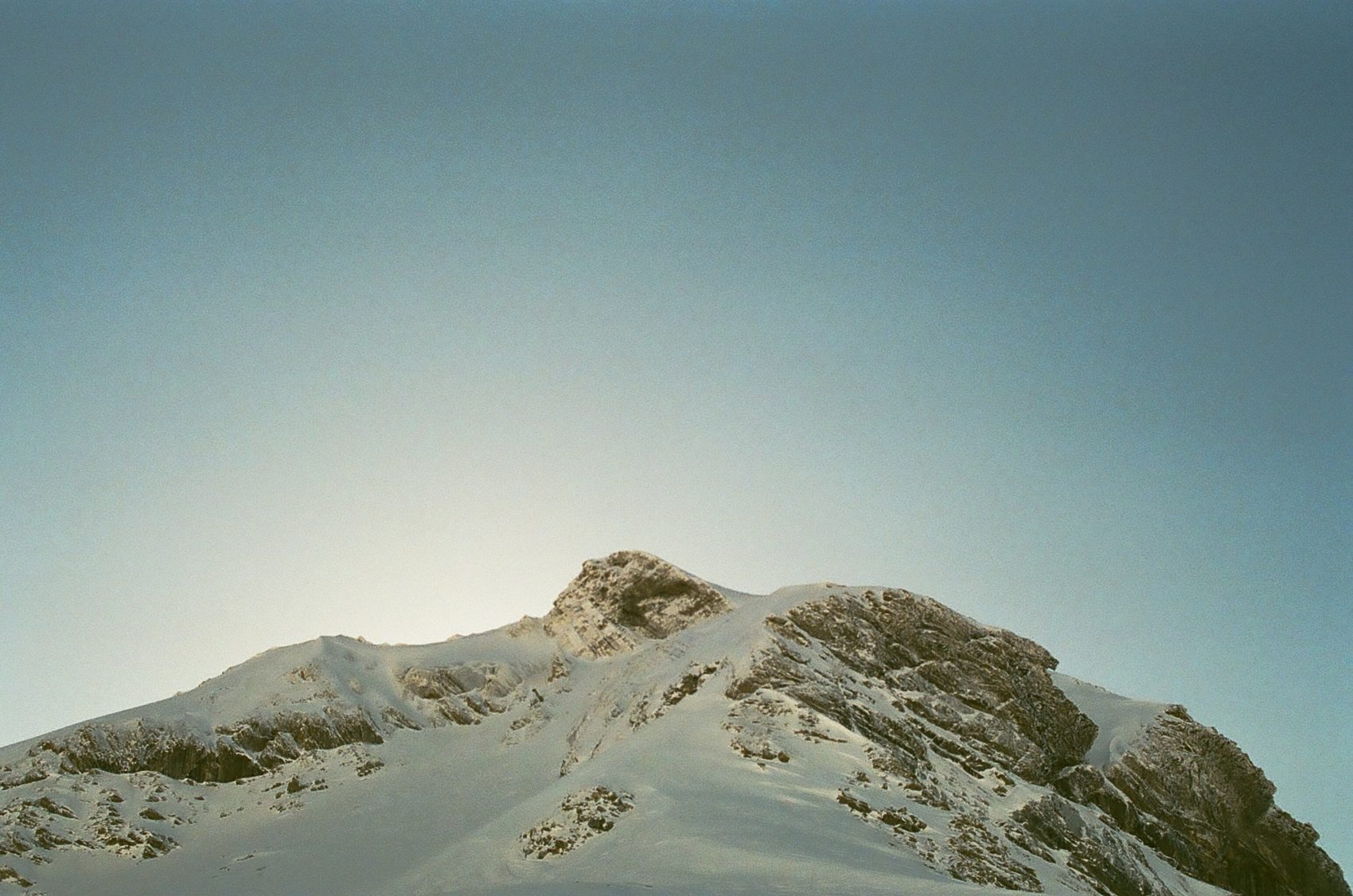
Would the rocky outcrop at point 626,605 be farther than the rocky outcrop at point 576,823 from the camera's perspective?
Yes

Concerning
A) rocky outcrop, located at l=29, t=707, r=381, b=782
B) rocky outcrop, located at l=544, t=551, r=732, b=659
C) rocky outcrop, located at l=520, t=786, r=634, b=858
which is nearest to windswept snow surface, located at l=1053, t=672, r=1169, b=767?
rocky outcrop, located at l=544, t=551, r=732, b=659

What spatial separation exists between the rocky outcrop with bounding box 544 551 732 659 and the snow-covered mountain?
36 centimetres

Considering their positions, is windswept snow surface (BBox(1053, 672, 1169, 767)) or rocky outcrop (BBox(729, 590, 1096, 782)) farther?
windswept snow surface (BBox(1053, 672, 1169, 767))

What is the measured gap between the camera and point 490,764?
70438 mm

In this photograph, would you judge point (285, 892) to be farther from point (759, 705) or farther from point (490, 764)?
point (759, 705)

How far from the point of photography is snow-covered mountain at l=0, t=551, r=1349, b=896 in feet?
119

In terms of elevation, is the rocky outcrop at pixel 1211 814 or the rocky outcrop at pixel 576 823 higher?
the rocky outcrop at pixel 576 823

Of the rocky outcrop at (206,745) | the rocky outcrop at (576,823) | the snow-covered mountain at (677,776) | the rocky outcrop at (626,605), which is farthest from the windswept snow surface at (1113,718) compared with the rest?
the rocky outcrop at (206,745)

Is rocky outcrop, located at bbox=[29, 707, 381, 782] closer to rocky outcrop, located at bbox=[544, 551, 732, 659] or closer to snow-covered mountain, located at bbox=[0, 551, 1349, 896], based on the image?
snow-covered mountain, located at bbox=[0, 551, 1349, 896]

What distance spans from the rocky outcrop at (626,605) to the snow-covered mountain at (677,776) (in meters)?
0.36

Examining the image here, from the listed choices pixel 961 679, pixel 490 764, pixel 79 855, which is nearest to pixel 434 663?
pixel 490 764

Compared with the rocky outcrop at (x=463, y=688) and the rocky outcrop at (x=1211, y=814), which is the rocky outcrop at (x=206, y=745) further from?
the rocky outcrop at (x=1211, y=814)

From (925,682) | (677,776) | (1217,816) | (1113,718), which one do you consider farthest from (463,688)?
(1217,816)

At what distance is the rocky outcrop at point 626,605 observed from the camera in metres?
87.4
